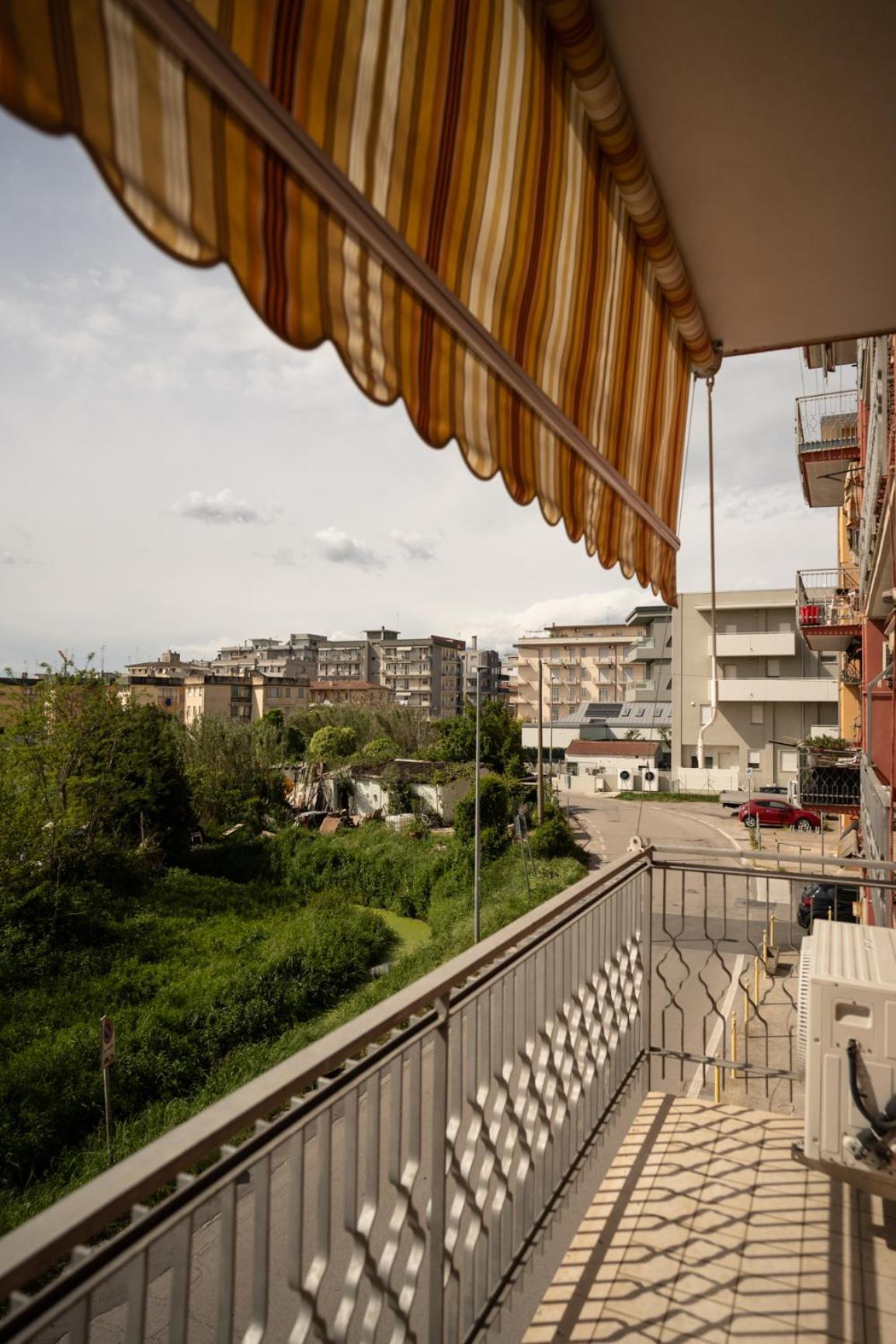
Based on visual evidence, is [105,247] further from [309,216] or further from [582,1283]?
[582,1283]

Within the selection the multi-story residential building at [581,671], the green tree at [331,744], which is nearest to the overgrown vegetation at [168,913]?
the green tree at [331,744]

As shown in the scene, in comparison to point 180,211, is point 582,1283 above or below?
below

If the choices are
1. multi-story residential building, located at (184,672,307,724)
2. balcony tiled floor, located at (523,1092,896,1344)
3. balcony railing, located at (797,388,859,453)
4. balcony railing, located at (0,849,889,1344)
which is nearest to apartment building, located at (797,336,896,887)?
balcony railing, located at (797,388,859,453)

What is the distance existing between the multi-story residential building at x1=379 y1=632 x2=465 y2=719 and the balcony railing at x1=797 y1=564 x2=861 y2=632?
225 ft

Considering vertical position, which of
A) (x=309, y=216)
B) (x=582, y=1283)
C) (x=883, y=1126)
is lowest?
(x=582, y=1283)

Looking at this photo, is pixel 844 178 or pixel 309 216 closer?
pixel 309 216

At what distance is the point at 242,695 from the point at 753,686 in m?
44.4

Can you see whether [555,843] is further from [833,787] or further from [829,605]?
[829,605]

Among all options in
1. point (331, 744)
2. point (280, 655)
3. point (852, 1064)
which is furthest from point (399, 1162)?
point (280, 655)

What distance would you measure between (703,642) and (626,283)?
32.1 m

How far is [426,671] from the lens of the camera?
3302 inches

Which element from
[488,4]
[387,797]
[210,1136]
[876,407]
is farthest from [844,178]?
[387,797]

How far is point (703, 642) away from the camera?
32562 mm

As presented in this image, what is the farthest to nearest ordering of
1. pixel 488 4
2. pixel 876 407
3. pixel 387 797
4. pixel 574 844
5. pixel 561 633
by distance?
pixel 561 633, pixel 387 797, pixel 574 844, pixel 876 407, pixel 488 4
